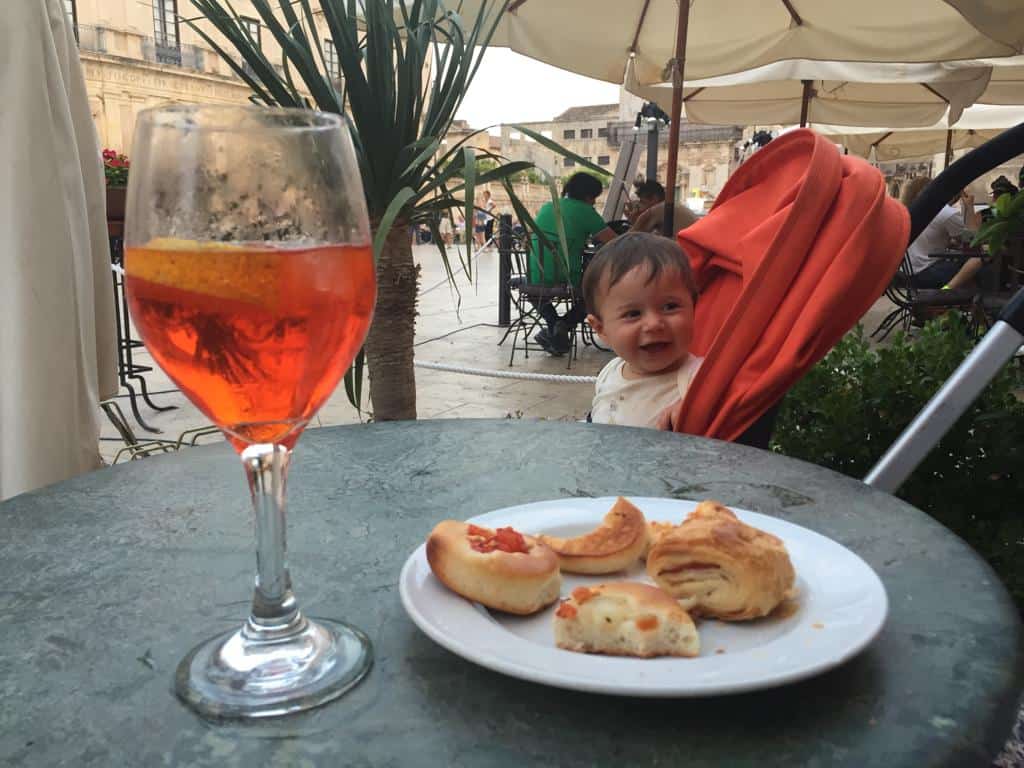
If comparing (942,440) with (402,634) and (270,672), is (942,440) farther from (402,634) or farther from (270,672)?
(270,672)

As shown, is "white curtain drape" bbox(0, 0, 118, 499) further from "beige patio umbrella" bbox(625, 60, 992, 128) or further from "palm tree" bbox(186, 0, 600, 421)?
"beige patio umbrella" bbox(625, 60, 992, 128)

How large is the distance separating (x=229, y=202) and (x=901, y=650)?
611 mm

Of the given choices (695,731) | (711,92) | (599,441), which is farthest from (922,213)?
(711,92)

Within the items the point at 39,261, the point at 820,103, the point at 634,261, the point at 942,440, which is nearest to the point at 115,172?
the point at 39,261

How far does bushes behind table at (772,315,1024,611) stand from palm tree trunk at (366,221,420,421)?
1.27m

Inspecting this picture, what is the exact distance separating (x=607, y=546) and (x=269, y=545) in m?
0.33

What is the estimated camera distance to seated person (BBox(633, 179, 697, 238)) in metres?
6.82

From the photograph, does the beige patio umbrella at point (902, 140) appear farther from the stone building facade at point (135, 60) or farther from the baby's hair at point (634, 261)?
the stone building facade at point (135, 60)

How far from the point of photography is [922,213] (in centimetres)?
197

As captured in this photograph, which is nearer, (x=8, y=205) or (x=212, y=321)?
(x=212, y=321)

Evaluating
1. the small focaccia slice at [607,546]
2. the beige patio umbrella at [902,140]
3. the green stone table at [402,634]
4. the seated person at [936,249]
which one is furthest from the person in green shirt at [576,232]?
the beige patio umbrella at [902,140]

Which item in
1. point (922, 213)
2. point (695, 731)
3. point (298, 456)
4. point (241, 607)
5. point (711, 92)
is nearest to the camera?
point (695, 731)

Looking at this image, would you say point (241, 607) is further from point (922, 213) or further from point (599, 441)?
point (922, 213)

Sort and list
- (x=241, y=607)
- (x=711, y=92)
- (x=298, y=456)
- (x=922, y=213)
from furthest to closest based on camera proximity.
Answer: (x=711, y=92) → (x=922, y=213) → (x=298, y=456) → (x=241, y=607)
